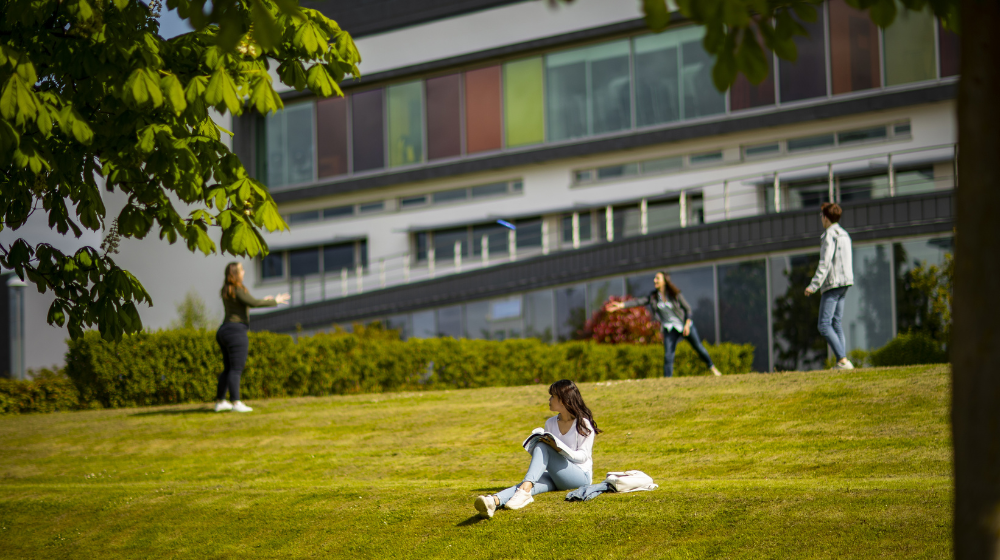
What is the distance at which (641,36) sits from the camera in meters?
28.2

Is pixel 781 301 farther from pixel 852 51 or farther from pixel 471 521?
pixel 471 521

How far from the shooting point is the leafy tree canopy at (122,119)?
590 centimetres

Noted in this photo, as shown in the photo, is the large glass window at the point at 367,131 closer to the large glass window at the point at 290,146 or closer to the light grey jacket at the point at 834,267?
the large glass window at the point at 290,146

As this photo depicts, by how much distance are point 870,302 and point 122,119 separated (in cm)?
1560

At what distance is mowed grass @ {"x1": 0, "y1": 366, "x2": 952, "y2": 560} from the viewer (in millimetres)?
6836

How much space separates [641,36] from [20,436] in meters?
20.4

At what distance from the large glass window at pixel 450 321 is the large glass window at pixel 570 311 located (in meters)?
3.23

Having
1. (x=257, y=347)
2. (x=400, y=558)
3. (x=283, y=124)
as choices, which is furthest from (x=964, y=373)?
(x=283, y=124)

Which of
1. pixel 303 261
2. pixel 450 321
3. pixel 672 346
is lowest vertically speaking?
pixel 672 346

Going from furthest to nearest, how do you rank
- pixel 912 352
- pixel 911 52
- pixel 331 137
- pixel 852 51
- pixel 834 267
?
pixel 331 137
pixel 852 51
pixel 911 52
pixel 912 352
pixel 834 267

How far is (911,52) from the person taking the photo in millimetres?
24656

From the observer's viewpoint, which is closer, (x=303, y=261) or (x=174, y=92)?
(x=174, y=92)

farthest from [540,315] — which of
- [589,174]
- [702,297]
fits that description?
[589,174]

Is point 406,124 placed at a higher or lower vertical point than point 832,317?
higher
